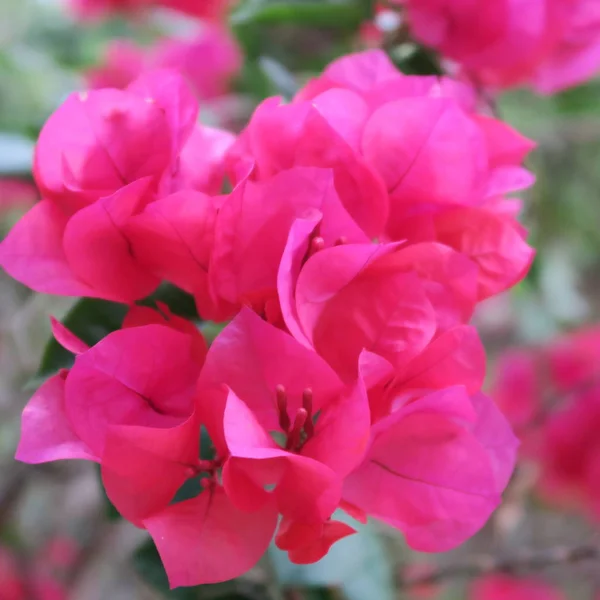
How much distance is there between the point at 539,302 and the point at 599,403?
27 cm

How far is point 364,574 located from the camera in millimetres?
501

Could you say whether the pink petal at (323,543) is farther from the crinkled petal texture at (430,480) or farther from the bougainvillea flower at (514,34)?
the bougainvillea flower at (514,34)

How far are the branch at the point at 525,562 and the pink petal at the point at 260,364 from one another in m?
0.40

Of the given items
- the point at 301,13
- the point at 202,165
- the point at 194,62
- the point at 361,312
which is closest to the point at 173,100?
the point at 202,165

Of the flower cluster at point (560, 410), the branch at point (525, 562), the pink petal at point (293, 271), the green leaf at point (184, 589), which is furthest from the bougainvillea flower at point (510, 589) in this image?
the pink petal at point (293, 271)

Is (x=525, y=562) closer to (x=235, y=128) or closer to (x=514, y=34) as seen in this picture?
(x=514, y=34)

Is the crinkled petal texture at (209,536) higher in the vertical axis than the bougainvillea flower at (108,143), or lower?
lower

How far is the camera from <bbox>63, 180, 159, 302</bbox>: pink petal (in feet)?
0.92

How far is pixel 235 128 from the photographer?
3.22 ft

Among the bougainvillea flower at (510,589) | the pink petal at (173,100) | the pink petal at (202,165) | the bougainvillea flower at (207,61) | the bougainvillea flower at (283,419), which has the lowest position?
the bougainvillea flower at (510,589)

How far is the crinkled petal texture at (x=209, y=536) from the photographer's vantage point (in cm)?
25

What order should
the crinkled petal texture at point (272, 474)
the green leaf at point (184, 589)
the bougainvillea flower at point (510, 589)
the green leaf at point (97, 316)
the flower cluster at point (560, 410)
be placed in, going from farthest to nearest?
1. the bougainvillea flower at point (510, 589)
2. the flower cluster at point (560, 410)
3. the green leaf at point (184, 589)
4. the green leaf at point (97, 316)
5. the crinkled petal texture at point (272, 474)

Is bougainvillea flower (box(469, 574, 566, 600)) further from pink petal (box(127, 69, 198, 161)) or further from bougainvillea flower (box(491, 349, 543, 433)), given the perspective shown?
pink petal (box(127, 69, 198, 161))

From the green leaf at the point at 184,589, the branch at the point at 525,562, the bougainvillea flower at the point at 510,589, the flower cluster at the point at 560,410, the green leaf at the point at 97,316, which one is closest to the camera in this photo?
the green leaf at the point at 97,316
